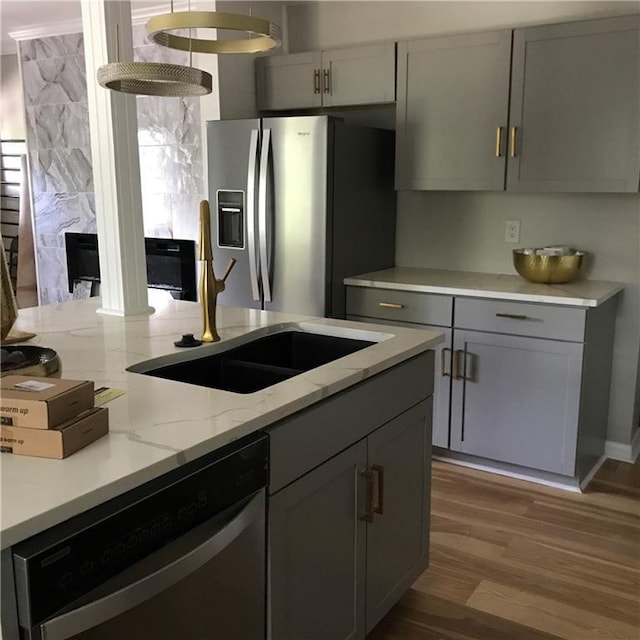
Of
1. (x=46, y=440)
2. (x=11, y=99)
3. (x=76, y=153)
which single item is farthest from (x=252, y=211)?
(x=11, y=99)

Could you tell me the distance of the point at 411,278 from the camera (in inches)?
141

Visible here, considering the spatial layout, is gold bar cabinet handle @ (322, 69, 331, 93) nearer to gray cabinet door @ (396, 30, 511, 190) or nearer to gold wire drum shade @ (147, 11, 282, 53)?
gray cabinet door @ (396, 30, 511, 190)

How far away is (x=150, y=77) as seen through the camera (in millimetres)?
1729

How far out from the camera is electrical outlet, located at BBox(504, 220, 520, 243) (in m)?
3.65

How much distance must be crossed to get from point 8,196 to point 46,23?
1.72 meters

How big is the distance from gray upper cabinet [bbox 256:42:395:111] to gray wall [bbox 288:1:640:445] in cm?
29

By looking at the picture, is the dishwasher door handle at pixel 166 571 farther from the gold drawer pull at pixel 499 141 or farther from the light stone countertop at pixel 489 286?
the gold drawer pull at pixel 499 141

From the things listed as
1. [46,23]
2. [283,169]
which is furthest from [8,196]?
[283,169]

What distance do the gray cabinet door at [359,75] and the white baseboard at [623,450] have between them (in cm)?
209

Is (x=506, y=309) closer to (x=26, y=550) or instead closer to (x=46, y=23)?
(x=26, y=550)

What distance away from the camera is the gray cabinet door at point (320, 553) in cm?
160

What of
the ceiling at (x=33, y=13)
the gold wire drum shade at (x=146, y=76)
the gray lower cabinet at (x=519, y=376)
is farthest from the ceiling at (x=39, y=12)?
the gold wire drum shade at (x=146, y=76)

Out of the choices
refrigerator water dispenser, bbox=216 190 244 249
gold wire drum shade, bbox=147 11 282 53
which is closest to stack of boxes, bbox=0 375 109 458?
gold wire drum shade, bbox=147 11 282 53

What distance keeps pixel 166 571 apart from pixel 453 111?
2781 millimetres
